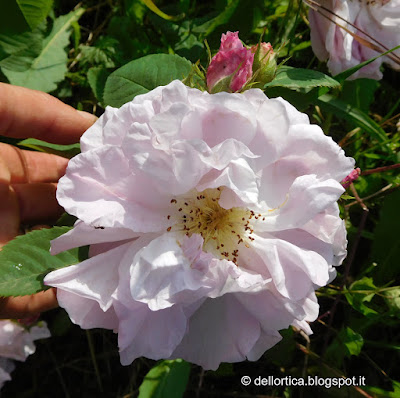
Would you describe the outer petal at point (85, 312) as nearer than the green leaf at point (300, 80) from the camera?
Yes

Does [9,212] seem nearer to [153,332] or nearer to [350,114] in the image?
[153,332]

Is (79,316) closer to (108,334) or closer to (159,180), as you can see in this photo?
(159,180)

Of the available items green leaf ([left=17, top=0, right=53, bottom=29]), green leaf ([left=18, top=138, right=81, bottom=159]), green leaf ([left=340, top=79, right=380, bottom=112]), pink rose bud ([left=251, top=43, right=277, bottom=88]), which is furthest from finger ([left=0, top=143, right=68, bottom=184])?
green leaf ([left=340, top=79, right=380, bottom=112])

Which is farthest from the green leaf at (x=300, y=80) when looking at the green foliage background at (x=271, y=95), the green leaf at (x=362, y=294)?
the green leaf at (x=362, y=294)

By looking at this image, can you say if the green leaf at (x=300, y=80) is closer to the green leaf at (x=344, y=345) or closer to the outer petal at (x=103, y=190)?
the outer petal at (x=103, y=190)

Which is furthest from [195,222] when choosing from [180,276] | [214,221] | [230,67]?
[230,67]

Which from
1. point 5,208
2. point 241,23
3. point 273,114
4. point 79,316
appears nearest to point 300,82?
point 273,114
